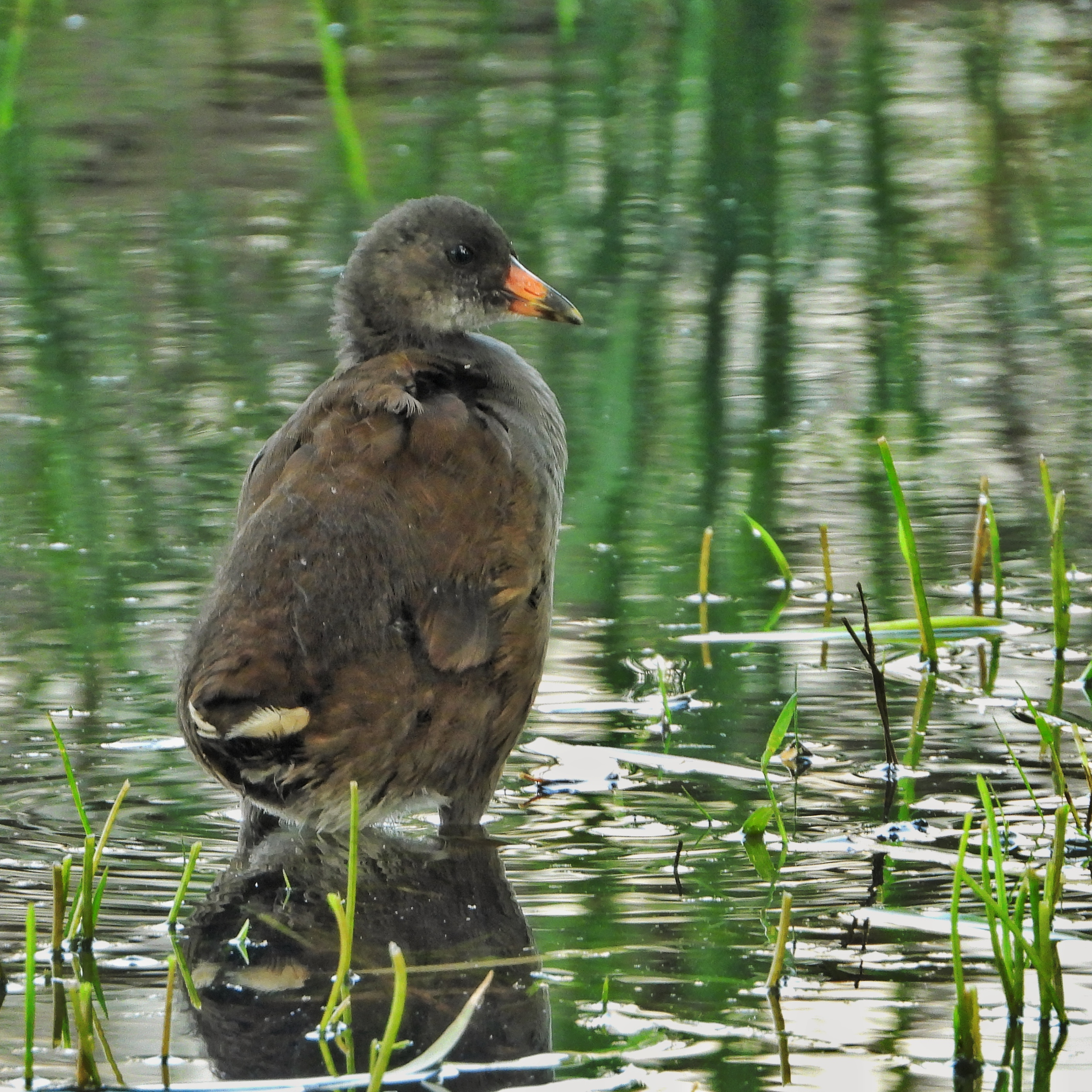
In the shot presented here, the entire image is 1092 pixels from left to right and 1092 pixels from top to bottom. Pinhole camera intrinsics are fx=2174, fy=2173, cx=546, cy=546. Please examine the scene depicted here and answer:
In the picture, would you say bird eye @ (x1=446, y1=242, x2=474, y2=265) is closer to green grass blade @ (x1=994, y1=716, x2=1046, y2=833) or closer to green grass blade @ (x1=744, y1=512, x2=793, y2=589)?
green grass blade @ (x1=744, y1=512, x2=793, y2=589)

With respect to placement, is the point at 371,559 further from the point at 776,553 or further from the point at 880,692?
the point at 776,553

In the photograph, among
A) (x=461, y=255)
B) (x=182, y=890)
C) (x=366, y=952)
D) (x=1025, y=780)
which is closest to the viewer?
(x=182, y=890)

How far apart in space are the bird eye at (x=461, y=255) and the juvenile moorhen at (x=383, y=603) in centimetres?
54

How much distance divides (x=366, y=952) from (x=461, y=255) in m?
2.12

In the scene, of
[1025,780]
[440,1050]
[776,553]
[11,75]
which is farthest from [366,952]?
[11,75]

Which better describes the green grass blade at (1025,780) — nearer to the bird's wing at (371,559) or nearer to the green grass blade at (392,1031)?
the bird's wing at (371,559)

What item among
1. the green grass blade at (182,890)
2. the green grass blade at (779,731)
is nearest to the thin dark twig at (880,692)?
the green grass blade at (779,731)

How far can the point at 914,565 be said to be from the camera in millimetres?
4406

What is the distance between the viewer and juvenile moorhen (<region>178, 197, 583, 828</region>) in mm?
3762

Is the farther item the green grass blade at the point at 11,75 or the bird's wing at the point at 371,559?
the green grass blade at the point at 11,75

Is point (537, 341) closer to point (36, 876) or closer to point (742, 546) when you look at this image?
point (742, 546)

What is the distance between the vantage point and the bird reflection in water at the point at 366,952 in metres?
3.00

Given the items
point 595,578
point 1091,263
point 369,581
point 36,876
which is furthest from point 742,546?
point 1091,263

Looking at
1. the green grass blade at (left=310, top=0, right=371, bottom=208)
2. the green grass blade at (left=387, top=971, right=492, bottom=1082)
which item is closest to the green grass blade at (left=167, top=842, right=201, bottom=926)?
the green grass blade at (left=387, top=971, right=492, bottom=1082)
